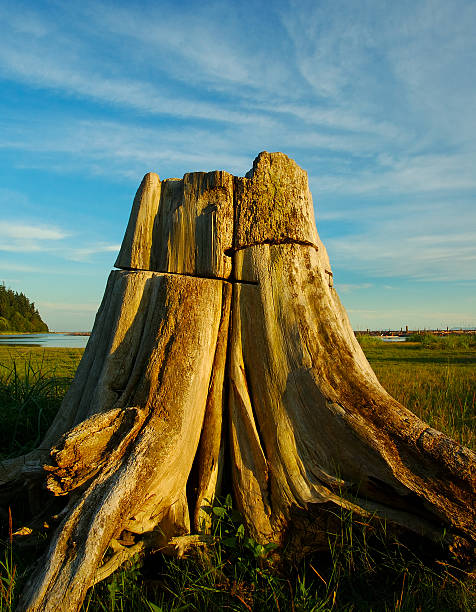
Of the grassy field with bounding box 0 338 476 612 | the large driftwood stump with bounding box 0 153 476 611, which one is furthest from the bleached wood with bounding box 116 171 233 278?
the grassy field with bounding box 0 338 476 612

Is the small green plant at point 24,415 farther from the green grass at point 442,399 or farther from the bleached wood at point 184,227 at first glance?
the green grass at point 442,399

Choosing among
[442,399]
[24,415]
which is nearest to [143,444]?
[24,415]

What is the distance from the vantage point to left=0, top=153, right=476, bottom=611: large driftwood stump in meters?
2.42

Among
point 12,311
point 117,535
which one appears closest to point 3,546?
point 117,535

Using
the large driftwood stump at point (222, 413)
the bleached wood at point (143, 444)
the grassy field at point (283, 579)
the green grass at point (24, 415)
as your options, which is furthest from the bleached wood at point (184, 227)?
the green grass at point (24, 415)

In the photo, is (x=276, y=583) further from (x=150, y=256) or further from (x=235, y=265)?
(x=150, y=256)

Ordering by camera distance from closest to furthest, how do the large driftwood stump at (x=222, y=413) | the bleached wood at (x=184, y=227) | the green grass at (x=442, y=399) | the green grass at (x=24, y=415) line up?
the large driftwood stump at (x=222, y=413) < the bleached wood at (x=184, y=227) < the green grass at (x=24, y=415) < the green grass at (x=442, y=399)

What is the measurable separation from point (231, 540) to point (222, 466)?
52cm

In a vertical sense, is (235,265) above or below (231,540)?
above

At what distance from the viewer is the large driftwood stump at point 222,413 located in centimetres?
242

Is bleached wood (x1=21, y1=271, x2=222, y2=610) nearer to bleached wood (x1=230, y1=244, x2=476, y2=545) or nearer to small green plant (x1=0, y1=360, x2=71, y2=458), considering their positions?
bleached wood (x1=230, y1=244, x2=476, y2=545)

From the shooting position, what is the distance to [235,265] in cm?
328

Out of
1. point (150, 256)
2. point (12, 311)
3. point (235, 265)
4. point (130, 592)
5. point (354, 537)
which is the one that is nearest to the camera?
point (130, 592)

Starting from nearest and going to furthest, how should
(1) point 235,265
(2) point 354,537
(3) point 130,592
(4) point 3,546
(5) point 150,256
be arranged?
(3) point 130,592 → (2) point 354,537 → (4) point 3,546 → (1) point 235,265 → (5) point 150,256
